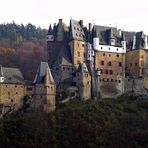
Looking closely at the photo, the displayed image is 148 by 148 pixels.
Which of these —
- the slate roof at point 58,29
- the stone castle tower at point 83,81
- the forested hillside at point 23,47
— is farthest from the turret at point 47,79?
the forested hillside at point 23,47

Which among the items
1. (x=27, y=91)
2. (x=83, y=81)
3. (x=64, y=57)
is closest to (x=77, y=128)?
(x=83, y=81)

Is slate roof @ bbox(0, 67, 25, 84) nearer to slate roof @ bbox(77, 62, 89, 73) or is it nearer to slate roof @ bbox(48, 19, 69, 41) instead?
slate roof @ bbox(77, 62, 89, 73)

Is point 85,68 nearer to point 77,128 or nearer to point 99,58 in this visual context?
point 99,58

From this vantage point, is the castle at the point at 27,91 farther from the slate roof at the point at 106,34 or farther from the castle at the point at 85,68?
the slate roof at the point at 106,34

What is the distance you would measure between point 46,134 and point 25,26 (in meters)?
81.7

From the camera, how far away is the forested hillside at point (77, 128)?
62.6 metres

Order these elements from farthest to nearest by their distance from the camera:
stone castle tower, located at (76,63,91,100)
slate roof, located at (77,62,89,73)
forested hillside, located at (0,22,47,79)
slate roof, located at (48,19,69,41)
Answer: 1. forested hillside, located at (0,22,47,79)
2. slate roof, located at (48,19,69,41)
3. slate roof, located at (77,62,89,73)
4. stone castle tower, located at (76,63,91,100)

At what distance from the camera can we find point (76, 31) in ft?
246

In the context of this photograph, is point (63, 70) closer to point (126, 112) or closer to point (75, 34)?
point (75, 34)

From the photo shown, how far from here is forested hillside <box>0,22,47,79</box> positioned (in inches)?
3622

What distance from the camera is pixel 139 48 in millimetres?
77500

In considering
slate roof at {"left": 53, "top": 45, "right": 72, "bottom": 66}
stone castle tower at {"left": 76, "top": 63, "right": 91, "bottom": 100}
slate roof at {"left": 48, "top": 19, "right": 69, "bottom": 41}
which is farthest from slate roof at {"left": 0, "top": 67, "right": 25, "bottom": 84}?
slate roof at {"left": 48, "top": 19, "right": 69, "bottom": 41}

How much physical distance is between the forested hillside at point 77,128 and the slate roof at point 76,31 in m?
10.6

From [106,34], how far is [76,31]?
5.28m
